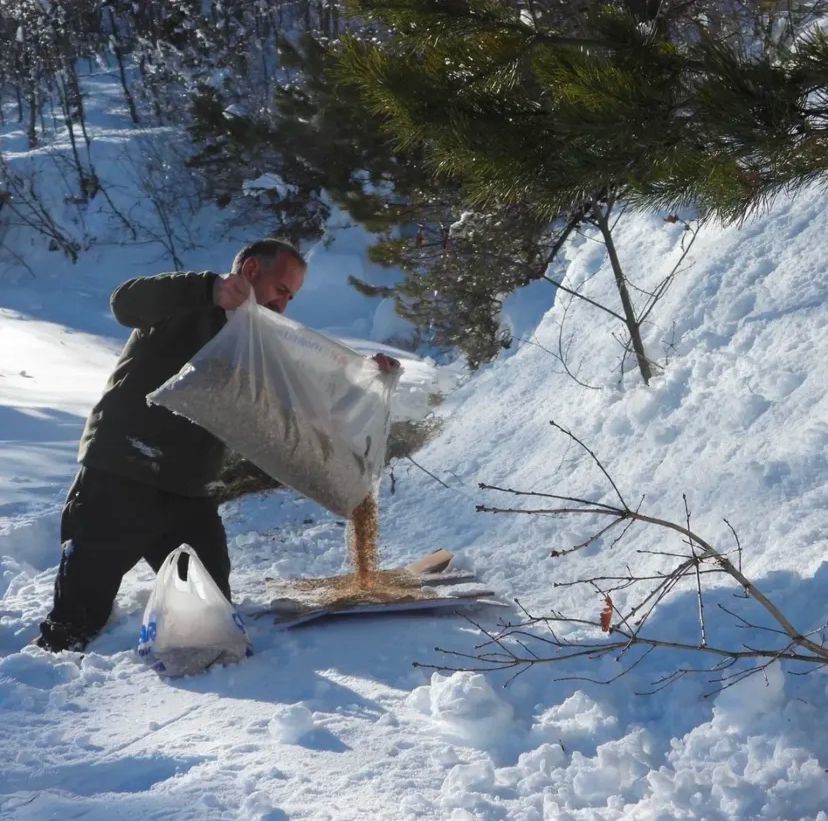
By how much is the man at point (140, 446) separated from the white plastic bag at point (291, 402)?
0.18 m

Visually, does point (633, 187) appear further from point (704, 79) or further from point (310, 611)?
point (310, 611)

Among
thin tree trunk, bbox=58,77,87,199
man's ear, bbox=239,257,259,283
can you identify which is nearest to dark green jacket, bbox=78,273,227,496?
man's ear, bbox=239,257,259,283

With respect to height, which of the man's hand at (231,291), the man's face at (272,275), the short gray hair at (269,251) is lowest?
the man's hand at (231,291)

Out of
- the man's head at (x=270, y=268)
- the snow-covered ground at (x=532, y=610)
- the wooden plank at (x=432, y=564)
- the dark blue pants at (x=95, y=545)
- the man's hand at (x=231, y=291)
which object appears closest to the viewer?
the snow-covered ground at (x=532, y=610)

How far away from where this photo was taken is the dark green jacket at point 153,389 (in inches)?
130

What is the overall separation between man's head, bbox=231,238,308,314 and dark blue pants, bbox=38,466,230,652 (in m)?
0.82

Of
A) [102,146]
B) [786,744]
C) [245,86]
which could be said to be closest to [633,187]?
[786,744]

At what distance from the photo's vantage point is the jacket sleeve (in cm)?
327

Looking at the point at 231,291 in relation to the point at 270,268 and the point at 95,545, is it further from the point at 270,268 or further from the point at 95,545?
the point at 95,545

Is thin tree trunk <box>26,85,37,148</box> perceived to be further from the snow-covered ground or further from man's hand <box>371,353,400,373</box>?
man's hand <box>371,353,400,373</box>

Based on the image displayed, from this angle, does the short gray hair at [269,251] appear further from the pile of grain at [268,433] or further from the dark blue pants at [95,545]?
the dark blue pants at [95,545]

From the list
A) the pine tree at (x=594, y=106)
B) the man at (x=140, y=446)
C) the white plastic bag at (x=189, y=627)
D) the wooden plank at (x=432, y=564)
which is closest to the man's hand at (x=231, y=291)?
the man at (x=140, y=446)

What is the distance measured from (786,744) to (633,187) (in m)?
1.38

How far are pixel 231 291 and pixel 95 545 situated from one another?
997 millimetres
